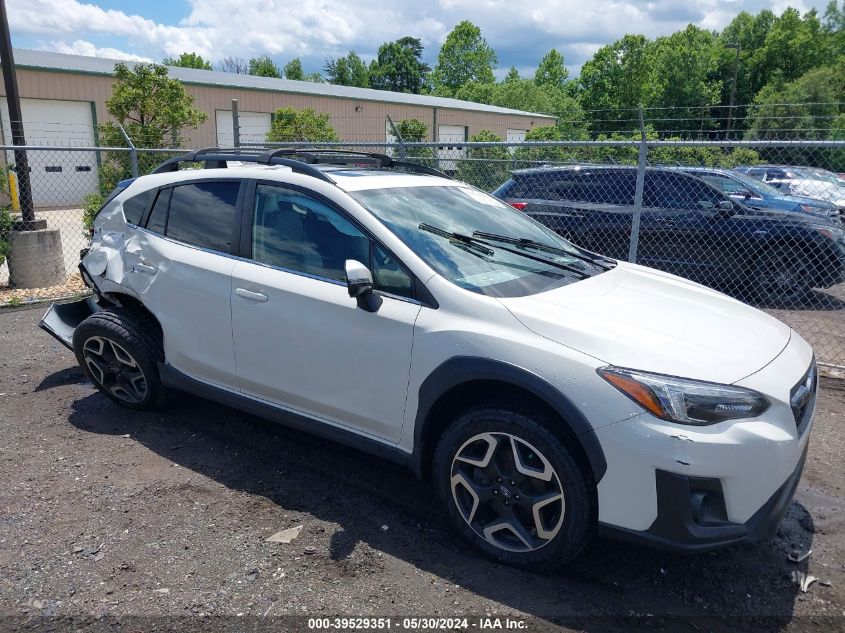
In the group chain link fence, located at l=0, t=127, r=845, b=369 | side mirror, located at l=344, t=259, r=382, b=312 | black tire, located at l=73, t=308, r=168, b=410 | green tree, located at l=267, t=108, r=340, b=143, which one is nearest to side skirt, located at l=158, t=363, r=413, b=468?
black tire, located at l=73, t=308, r=168, b=410

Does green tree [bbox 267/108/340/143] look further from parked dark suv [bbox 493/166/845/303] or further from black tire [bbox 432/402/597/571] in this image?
black tire [bbox 432/402/597/571]

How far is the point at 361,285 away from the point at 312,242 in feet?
2.14

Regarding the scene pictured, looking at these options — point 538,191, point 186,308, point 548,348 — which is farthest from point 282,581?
point 538,191

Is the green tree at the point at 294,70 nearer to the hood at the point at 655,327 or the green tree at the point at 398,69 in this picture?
the green tree at the point at 398,69

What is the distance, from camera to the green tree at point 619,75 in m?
49.1

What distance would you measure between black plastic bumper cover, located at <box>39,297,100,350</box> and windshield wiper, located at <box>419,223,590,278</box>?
9.51 feet

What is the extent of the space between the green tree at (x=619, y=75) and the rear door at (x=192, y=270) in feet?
157

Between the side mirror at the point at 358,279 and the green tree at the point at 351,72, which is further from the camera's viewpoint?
the green tree at the point at 351,72

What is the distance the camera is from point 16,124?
9055mm

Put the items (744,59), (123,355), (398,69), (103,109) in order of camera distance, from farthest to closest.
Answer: (398,69)
(744,59)
(103,109)
(123,355)

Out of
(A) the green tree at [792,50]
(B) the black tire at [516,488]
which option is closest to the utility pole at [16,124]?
(B) the black tire at [516,488]

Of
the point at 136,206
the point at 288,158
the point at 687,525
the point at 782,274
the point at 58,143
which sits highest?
the point at 58,143

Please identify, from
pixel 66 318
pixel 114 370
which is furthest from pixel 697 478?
pixel 66 318

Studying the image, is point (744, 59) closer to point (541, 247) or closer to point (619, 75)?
point (619, 75)
